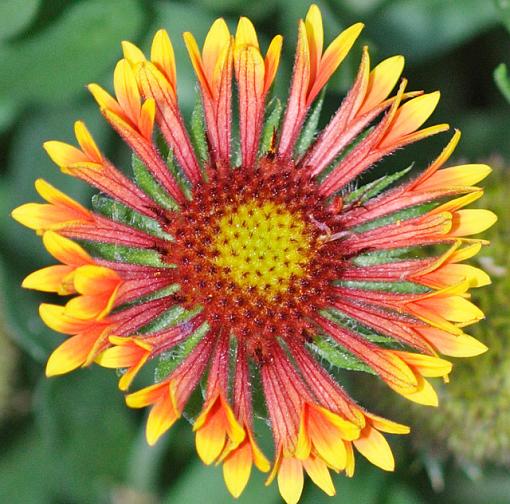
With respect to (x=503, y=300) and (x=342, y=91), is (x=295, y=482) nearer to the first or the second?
(x=503, y=300)

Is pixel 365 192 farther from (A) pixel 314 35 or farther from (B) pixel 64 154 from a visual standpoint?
(B) pixel 64 154

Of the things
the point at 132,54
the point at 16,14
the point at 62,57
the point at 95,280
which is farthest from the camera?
the point at 62,57

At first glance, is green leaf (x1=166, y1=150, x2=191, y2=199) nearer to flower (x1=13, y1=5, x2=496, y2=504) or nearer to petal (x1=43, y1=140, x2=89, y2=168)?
flower (x1=13, y1=5, x2=496, y2=504)

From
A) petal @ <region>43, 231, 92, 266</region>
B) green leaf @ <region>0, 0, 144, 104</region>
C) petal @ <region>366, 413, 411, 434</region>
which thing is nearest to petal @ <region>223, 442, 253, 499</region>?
petal @ <region>366, 413, 411, 434</region>

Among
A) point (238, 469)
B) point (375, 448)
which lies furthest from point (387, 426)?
point (238, 469)

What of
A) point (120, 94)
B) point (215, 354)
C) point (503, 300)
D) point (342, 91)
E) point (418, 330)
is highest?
point (120, 94)

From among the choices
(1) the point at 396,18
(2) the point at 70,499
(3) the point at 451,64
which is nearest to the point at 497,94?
(3) the point at 451,64

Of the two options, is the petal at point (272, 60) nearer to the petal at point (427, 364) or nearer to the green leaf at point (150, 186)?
the green leaf at point (150, 186)
